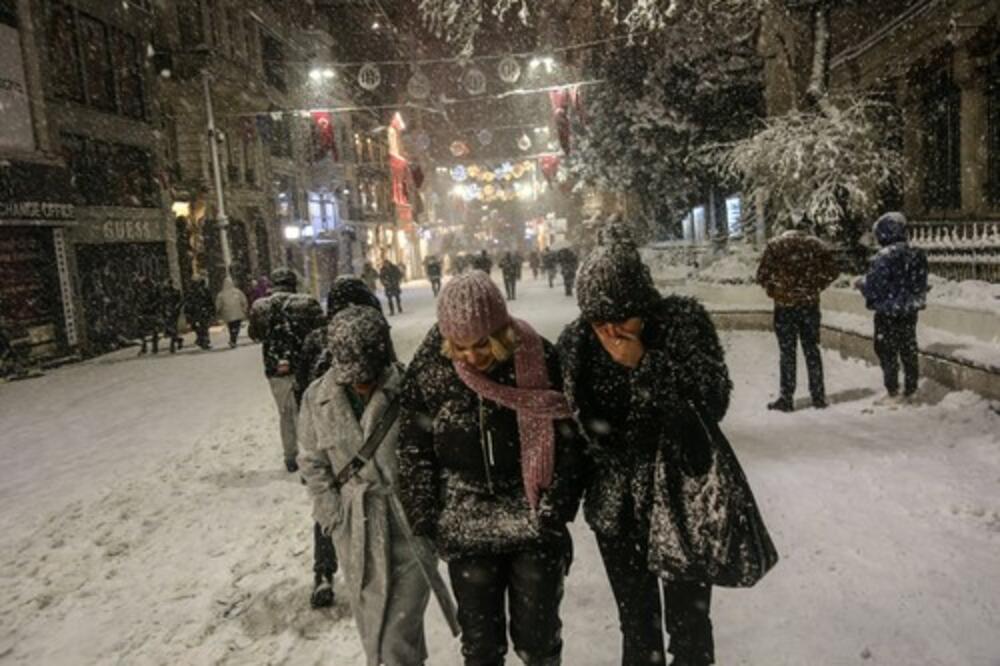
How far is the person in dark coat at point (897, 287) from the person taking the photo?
7.24 m

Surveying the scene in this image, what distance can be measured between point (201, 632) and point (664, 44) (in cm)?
1859

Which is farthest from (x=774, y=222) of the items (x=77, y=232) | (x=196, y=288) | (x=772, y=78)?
(x=77, y=232)

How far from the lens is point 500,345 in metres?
2.77

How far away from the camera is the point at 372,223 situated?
56.6m

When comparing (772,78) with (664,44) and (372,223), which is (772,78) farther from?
(372,223)

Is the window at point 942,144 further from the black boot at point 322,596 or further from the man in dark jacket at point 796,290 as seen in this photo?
the black boot at point 322,596

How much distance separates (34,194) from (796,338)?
19.1 metres

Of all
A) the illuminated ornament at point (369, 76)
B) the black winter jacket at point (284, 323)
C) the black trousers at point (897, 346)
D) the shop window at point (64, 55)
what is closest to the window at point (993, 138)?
the black trousers at point (897, 346)

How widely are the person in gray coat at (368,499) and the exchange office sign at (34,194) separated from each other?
18192mm

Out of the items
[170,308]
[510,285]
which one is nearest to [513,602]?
[170,308]

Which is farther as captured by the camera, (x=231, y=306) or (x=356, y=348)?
(x=231, y=306)

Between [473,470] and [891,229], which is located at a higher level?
[891,229]

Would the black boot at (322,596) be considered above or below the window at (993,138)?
below

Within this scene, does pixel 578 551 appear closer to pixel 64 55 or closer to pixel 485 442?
pixel 485 442
